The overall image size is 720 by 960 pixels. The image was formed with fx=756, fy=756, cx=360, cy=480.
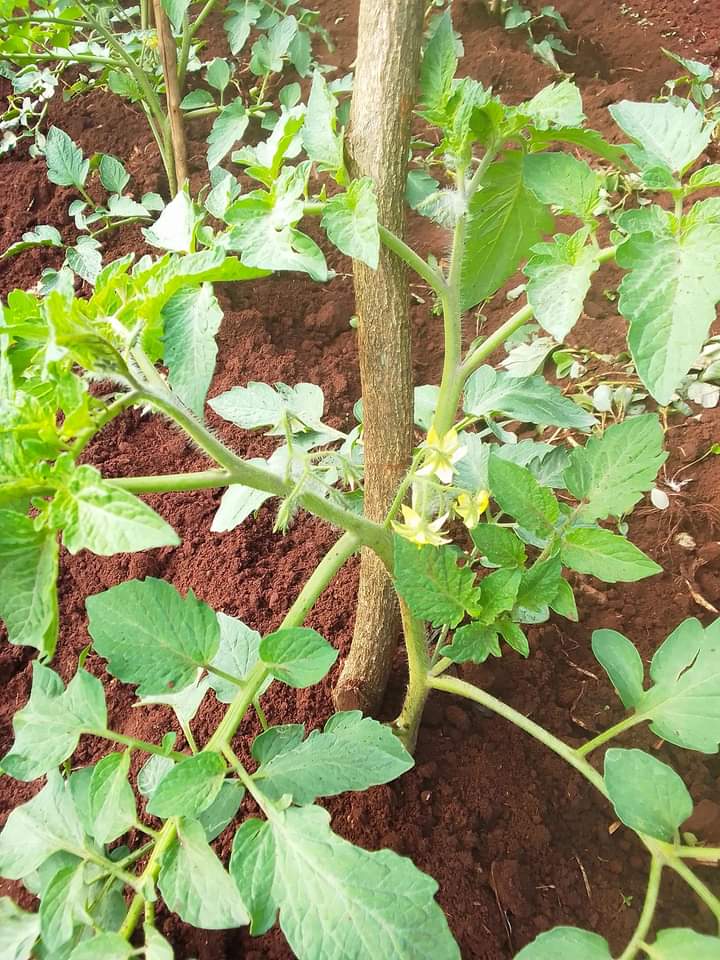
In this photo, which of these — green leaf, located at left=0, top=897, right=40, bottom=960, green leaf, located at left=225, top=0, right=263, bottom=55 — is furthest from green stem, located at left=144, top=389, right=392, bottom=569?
green leaf, located at left=225, top=0, right=263, bottom=55

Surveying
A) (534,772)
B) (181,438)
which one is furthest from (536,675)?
(181,438)

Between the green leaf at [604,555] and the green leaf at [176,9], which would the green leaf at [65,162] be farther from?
the green leaf at [604,555]

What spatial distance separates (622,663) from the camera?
79 cm

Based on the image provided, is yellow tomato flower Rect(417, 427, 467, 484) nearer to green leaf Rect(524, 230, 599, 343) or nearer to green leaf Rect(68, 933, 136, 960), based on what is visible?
green leaf Rect(524, 230, 599, 343)

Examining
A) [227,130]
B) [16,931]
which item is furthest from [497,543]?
[227,130]

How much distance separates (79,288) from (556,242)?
4.97 feet

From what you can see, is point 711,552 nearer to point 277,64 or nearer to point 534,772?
point 534,772

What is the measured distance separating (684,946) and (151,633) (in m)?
0.53

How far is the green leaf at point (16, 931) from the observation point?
80cm

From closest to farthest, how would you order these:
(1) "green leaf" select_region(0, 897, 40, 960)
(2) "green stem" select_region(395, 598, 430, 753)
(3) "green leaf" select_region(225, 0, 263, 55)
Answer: (1) "green leaf" select_region(0, 897, 40, 960) → (2) "green stem" select_region(395, 598, 430, 753) → (3) "green leaf" select_region(225, 0, 263, 55)

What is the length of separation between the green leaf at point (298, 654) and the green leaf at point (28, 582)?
0.75 feet

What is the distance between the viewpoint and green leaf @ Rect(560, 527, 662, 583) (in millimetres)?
754

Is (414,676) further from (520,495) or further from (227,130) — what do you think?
(227,130)

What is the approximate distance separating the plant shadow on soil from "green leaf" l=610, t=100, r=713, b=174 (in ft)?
2.51
